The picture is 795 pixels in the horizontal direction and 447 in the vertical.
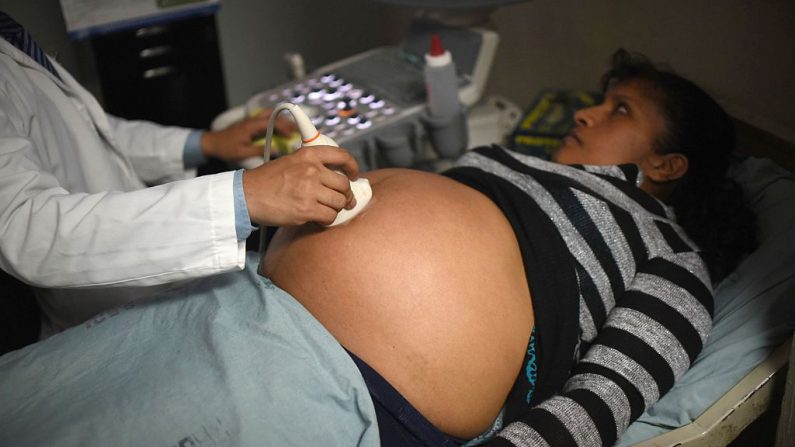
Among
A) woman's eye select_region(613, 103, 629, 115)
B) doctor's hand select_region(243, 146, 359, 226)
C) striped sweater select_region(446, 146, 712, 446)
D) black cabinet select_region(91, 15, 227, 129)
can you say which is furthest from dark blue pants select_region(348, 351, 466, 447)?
black cabinet select_region(91, 15, 227, 129)

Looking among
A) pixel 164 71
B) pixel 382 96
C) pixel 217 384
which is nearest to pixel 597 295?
pixel 217 384

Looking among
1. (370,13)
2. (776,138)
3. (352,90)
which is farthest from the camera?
(370,13)

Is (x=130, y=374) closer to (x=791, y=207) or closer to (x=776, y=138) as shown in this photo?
(x=791, y=207)

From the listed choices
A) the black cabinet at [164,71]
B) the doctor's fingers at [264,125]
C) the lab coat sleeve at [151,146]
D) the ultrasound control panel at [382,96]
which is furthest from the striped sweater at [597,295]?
the black cabinet at [164,71]

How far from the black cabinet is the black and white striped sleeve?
1293 mm

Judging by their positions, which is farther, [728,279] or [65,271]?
[728,279]

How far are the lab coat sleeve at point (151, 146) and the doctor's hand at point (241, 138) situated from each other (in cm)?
6

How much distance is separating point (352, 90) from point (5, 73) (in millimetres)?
780

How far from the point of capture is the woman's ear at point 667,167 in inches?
52.9

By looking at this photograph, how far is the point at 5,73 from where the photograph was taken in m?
1.08

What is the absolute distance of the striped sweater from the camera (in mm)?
1024

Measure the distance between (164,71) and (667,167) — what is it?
1304 mm

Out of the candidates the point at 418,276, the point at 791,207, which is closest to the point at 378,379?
the point at 418,276

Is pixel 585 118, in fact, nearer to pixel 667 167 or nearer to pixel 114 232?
pixel 667 167
